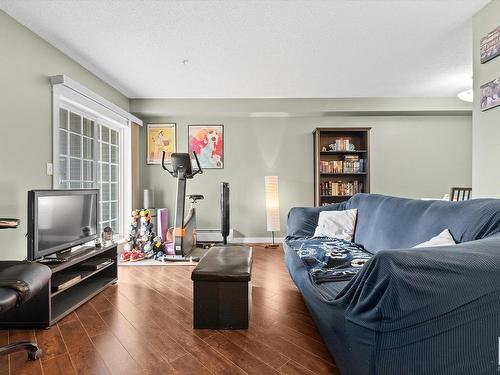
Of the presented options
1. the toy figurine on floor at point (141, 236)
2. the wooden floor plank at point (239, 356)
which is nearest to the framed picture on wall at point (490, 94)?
the wooden floor plank at point (239, 356)

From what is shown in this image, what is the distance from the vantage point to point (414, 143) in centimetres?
434

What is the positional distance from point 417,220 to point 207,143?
342cm

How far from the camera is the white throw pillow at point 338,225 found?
2.53 meters

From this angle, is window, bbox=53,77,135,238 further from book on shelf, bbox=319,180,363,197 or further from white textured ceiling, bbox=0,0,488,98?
book on shelf, bbox=319,180,363,197

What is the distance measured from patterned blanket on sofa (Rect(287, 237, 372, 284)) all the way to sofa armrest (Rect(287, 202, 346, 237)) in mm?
281

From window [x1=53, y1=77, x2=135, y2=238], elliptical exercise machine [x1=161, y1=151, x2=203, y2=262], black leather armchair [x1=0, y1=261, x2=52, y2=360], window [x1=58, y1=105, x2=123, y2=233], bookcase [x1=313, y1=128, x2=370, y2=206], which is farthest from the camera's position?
bookcase [x1=313, y1=128, x2=370, y2=206]

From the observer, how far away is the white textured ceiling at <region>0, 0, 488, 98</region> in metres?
2.01

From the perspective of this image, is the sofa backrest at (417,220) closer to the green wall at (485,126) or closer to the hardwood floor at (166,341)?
the green wall at (485,126)

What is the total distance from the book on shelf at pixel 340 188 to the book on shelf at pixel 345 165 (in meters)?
0.21

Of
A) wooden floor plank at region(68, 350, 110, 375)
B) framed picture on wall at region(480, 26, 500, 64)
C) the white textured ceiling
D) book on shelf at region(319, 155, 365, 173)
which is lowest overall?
wooden floor plank at region(68, 350, 110, 375)

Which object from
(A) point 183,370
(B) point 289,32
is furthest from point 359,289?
(B) point 289,32

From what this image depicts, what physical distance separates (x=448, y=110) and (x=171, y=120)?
4.72 meters

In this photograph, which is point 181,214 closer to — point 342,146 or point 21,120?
point 21,120

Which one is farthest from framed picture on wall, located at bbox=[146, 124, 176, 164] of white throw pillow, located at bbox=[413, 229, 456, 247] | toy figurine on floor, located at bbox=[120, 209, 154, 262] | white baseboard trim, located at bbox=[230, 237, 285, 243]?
white throw pillow, located at bbox=[413, 229, 456, 247]
